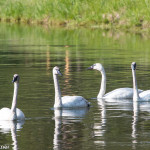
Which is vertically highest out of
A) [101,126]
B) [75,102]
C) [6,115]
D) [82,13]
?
[82,13]

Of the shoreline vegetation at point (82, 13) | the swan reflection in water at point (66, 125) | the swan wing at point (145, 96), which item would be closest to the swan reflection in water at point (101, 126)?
the swan reflection in water at point (66, 125)

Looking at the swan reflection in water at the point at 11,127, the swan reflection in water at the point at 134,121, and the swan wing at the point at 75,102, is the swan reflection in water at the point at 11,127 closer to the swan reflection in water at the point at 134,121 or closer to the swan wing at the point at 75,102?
the swan reflection in water at the point at 134,121

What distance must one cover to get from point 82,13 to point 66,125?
45.4 metres

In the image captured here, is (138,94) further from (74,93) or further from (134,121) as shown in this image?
(134,121)

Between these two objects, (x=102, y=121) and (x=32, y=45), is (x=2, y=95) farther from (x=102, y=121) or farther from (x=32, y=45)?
(x=32, y=45)

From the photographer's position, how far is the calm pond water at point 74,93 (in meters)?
12.4

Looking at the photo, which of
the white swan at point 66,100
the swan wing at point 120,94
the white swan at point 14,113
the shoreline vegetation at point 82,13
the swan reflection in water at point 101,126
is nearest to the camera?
the swan reflection in water at point 101,126

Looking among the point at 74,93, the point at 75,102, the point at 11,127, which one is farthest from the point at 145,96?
the point at 11,127

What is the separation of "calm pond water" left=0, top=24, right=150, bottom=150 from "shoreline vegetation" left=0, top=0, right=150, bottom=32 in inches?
478

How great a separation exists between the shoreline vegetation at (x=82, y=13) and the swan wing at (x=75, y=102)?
34.0m

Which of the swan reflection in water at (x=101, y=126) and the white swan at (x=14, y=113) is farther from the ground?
the white swan at (x=14, y=113)

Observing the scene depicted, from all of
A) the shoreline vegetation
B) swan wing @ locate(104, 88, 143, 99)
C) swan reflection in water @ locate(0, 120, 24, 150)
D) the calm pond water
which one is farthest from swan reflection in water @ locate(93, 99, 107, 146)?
the shoreline vegetation

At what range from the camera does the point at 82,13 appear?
58.9 m

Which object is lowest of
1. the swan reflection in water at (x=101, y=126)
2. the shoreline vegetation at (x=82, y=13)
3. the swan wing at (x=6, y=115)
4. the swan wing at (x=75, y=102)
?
the swan reflection in water at (x=101, y=126)
